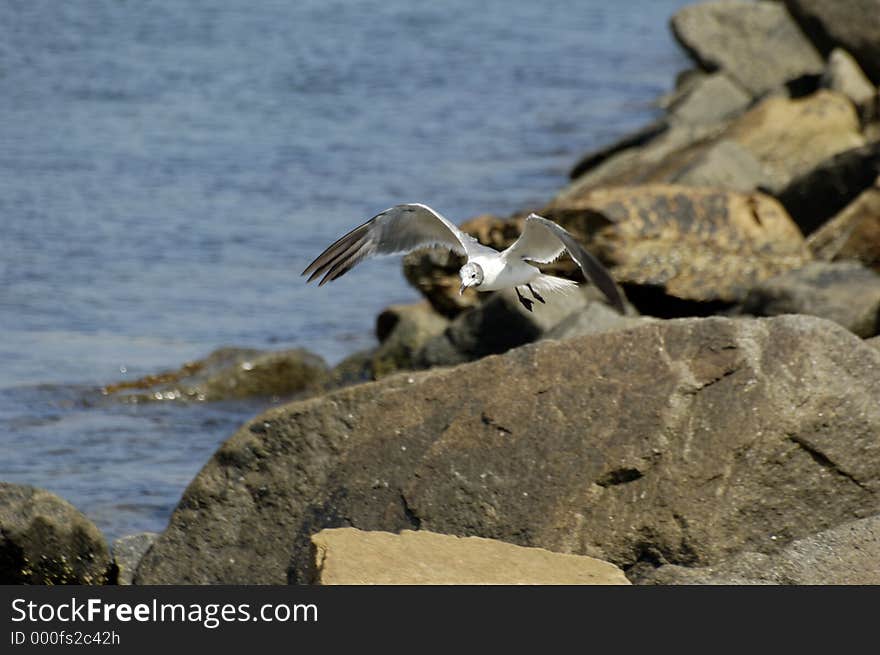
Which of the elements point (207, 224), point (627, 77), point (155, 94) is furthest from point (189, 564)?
point (627, 77)

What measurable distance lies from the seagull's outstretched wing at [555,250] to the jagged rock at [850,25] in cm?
995

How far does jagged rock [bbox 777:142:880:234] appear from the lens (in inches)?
472

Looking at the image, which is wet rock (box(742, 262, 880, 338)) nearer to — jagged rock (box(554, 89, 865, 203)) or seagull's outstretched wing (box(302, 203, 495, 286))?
seagull's outstretched wing (box(302, 203, 495, 286))

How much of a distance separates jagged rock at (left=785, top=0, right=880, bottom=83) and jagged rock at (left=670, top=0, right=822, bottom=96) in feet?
4.81

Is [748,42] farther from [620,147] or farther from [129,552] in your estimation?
[129,552]

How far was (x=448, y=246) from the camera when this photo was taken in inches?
314

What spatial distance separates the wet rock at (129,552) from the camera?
760 centimetres

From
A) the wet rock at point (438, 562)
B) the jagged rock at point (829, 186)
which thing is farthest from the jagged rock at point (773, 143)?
the wet rock at point (438, 562)

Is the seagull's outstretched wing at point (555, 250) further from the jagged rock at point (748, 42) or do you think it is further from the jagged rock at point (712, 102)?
the jagged rock at point (748, 42)

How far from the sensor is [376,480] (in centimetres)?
671

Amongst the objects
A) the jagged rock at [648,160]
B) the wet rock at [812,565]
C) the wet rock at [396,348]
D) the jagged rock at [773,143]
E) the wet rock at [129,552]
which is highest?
the wet rock at [812,565]

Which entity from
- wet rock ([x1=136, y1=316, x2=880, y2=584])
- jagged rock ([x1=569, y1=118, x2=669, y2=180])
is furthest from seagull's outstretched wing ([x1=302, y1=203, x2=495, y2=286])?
jagged rock ([x1=569, y1=118, x2=669, y2=180])

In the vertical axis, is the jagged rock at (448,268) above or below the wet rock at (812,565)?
below

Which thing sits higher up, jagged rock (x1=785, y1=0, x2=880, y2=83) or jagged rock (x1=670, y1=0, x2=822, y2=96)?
jagged rock (x1=785, y1=0, x2=880, y2=83)
